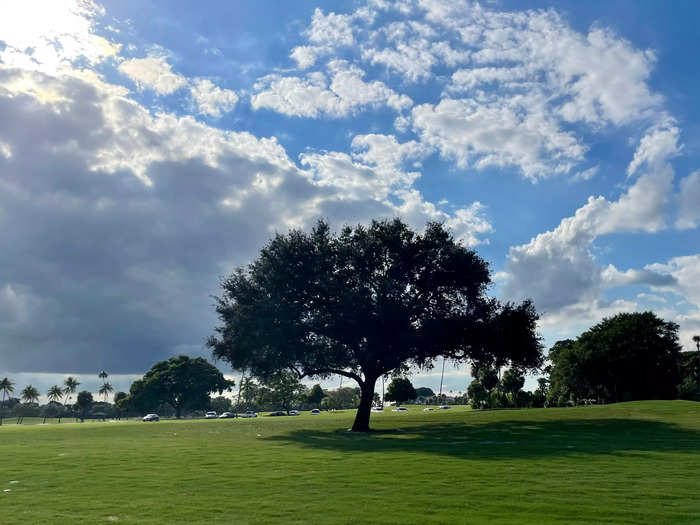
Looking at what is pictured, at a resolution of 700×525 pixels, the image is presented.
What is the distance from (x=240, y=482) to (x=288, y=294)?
28.3m

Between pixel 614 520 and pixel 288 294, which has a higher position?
pixel 288 294

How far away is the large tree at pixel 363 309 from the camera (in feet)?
147

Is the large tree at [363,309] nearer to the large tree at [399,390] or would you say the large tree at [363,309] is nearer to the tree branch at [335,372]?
the tree branch at [335,372]

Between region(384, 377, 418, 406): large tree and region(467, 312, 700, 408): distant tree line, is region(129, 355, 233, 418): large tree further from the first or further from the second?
region(467, 312, 700, 408): distant tree line

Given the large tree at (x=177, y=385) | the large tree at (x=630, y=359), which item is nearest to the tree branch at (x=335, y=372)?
the large tree at (x=630, y=359)

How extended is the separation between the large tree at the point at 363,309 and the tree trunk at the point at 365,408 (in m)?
0.09

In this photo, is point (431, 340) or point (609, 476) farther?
point (431, 340)

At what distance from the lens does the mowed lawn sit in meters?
12.8

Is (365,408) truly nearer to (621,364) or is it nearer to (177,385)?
(621,364)

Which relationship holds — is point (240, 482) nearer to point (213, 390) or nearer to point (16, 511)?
point (16, 511)

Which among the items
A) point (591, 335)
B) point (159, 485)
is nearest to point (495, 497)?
point (159, 485)

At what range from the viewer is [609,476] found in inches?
728

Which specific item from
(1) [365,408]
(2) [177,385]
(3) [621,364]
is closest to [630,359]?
(3) [621,364]

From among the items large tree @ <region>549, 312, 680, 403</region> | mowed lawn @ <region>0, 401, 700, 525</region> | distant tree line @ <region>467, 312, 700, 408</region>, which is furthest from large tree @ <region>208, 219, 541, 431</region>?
large tree @ <region>549, 312, 680, 403</region>
